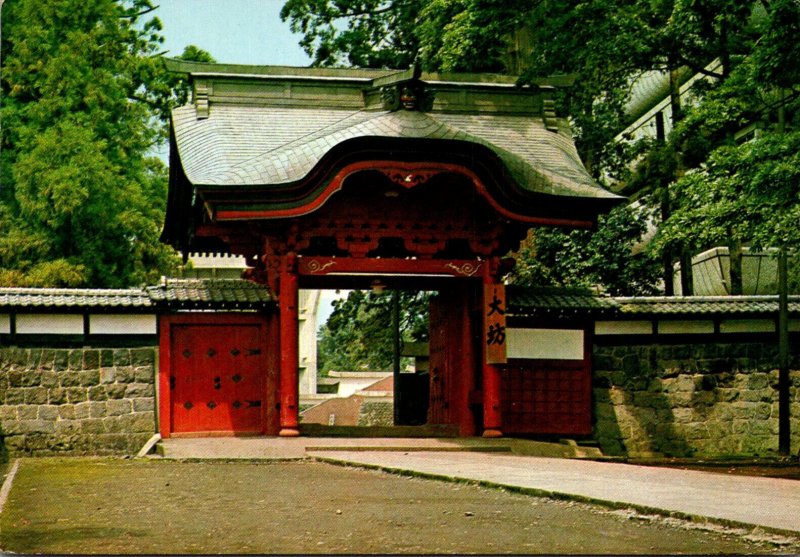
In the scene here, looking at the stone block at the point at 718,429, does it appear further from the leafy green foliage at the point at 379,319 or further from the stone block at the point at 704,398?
the leafy green foliage at the point at 379,319

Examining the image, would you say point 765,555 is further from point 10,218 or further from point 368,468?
point 10,218

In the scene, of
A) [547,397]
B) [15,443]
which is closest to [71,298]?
[15,443]

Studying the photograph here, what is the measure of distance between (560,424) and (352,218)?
4.87m

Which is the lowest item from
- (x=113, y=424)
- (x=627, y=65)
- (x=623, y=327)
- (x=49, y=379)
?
(x=113, y=424)

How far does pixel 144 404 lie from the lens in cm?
1888

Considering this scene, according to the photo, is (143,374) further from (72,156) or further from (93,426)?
(72,156)

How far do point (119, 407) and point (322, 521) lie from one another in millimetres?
10285

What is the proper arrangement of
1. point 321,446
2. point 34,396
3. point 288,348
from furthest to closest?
point 34,396, point 288,348, point 321,446

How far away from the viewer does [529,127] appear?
20984 mm

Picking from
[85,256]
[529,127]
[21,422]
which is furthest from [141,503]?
[85,256]

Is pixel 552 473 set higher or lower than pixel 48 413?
lower

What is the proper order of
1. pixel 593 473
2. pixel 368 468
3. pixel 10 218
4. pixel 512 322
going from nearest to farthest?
pixel 593 473, pixel 368 468, pixel 512 322, pixel 10 218

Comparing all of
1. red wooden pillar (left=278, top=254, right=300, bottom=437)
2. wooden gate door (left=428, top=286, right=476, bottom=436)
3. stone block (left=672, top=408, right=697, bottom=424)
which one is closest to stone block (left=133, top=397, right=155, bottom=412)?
red wooden pillar (left=278, top=254, right=300, bottom=437)

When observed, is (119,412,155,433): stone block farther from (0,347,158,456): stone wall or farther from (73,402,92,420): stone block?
(73,402,92,420): stone block
